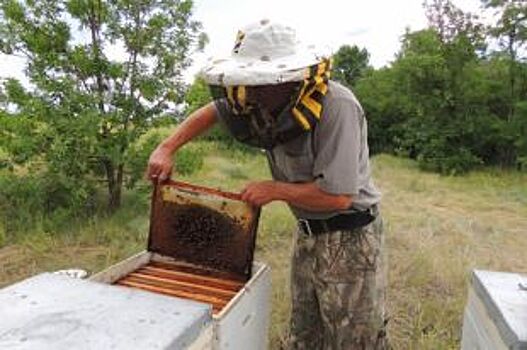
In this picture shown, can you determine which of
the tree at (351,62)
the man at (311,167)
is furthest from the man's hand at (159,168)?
the tree at (351,62)

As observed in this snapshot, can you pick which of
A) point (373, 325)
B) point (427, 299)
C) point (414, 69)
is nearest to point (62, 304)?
point (373, 325)

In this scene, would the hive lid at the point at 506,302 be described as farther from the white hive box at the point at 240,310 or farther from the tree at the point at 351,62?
the tree at the point at 351,62

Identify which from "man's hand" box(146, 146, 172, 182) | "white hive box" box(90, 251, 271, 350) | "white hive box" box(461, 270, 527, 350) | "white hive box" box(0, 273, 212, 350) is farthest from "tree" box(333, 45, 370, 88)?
"white hive box" box(0, 273, 212, 350)

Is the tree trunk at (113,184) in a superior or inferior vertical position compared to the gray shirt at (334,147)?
inferior

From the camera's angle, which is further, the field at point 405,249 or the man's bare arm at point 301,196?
the field at point 405,249

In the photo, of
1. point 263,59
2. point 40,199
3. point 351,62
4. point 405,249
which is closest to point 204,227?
point 263,59

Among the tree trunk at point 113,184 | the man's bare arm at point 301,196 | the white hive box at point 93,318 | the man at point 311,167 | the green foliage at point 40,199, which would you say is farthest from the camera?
the tree trunk at point 113,184

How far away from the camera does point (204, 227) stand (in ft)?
7.41

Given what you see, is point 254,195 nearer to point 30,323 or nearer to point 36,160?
point 30,323

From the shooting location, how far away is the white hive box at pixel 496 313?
4.78 feet

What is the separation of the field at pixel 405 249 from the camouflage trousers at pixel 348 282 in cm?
102

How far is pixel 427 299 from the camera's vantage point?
413cm

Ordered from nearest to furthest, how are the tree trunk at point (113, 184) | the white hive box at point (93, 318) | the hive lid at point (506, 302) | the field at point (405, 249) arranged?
the white hive box at point (93, 318) < the hive lid at point (506, 302) < the field at point (405, 249) < the tree trunk at point (113, 184)

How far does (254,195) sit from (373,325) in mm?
748
